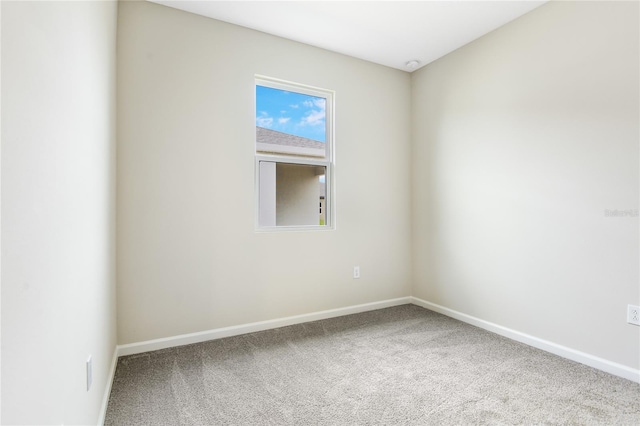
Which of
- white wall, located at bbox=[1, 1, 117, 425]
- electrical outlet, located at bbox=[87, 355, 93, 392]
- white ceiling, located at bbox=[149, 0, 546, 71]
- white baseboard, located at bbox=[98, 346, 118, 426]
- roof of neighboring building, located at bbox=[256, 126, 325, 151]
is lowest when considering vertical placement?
white baseboard, located at bbox=[98, 346, 118, 426]

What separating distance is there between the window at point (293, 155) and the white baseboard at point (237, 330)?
0.85 metres

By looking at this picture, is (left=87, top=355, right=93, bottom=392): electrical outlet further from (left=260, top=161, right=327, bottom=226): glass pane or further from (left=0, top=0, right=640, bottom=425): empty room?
(left=260, top=161, right=327, bottom=226): glass pane

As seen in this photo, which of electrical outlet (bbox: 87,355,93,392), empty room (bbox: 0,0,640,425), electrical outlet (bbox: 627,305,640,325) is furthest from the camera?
electrical outlet (bbox: 627,305,640,325)

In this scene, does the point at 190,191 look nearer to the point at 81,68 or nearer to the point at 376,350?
the point at 81,68

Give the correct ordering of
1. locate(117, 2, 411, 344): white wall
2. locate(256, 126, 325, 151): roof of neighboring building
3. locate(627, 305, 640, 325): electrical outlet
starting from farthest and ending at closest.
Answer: locate(256, 126, 325, 151): roof of neighboring building < locate(117, 2, 411, 344): white wall < locate(627, 305, 640, 325): electrical outlet

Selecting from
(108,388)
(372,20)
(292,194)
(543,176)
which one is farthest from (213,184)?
(543,176)

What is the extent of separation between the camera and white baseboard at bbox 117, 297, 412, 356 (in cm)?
238

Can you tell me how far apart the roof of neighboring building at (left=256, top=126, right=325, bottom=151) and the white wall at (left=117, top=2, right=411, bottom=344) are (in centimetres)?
14

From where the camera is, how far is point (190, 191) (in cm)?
254

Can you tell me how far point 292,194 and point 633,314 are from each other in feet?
8.51

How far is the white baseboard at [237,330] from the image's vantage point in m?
2.38

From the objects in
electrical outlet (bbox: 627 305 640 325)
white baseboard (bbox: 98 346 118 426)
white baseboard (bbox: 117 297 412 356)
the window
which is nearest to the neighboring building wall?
the window

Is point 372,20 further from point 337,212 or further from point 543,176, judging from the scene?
point 543,176

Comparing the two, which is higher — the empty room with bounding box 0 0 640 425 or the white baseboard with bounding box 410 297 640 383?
the empty room with bounding box 0 0 640 425
